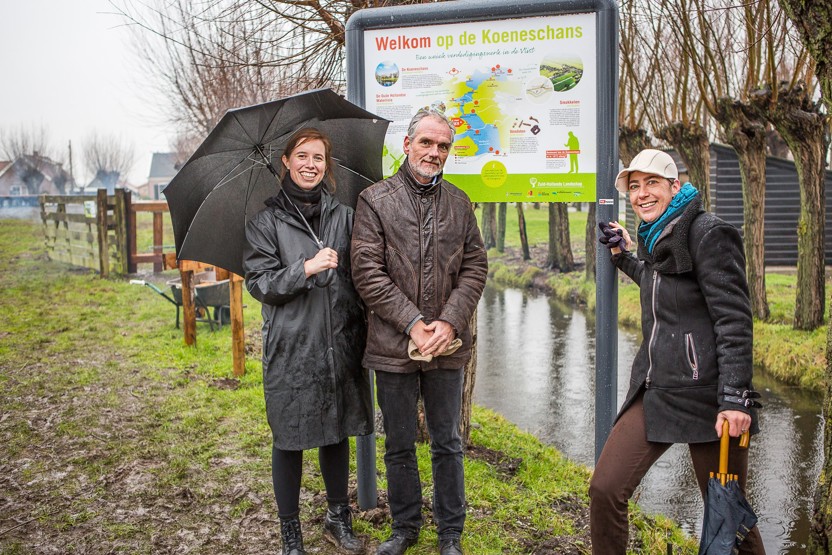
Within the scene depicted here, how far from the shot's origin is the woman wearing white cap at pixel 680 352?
3.08m

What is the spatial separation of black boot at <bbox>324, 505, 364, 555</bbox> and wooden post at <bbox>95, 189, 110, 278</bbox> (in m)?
14.0

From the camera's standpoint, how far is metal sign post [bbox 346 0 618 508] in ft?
13.4

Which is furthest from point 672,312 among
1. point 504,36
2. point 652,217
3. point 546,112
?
point 504,36

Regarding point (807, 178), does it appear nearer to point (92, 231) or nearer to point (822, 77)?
point (822, 77)

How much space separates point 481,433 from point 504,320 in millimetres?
8315

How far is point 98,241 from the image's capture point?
55.4ft

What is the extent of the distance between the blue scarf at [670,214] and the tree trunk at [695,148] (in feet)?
40.4

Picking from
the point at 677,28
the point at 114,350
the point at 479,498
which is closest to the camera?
the point at 479,498

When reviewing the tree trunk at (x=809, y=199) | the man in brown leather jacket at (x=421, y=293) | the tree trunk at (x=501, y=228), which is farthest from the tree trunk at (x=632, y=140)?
the man in brown leather jacket at (x=421, y=293)

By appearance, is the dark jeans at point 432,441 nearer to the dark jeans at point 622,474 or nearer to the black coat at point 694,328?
the dark jeans at point 622,474

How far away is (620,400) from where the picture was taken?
916 cm

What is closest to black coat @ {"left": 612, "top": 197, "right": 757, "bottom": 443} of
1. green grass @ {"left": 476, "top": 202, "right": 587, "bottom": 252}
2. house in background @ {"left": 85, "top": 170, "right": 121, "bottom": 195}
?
green grass @ {"left": 476, "top": 202, "right": 587, "bottom": 252}

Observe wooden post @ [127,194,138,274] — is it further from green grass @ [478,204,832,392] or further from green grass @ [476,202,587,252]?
green grass @ [476,202,587,252]

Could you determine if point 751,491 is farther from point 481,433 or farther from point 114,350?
point 114,350
